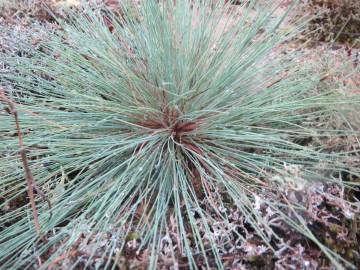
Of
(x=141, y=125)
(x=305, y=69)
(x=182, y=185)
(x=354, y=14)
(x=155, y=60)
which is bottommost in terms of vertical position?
(x=182, y=185)

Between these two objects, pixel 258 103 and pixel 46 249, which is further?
pixel 258 103

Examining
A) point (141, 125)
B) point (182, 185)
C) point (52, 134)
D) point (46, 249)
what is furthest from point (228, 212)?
point (52, 134)

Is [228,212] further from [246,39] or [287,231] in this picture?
[246,39]

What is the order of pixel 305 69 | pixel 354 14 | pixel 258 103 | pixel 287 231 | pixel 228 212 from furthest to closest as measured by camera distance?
pixel 354 14 → pixel 305 69 → pixel 258 103 → pixel 228 212 → pixel 287 231

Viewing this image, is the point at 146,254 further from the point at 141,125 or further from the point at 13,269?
the point at 141,125

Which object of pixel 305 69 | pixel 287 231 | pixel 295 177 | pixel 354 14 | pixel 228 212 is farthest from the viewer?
pixel 354 14

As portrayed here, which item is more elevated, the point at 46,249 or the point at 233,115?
the point at 233,115

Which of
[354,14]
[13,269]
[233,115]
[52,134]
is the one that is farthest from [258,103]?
[354,14]
